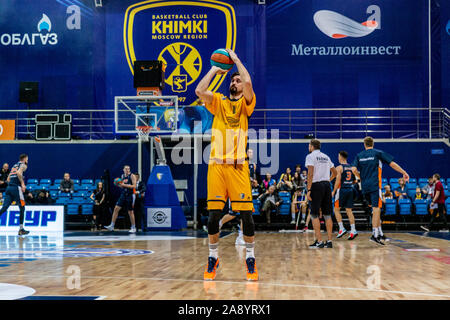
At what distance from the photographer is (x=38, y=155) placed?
57.6 ft

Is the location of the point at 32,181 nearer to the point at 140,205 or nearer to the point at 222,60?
the point at 140,205

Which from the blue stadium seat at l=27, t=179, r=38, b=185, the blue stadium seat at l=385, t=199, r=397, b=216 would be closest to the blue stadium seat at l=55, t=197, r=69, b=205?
the blue stadium seat at l=27, t=179, r=38, b=185

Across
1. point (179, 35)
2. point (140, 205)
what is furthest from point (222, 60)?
point (179, 35)

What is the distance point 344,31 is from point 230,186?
618 inches

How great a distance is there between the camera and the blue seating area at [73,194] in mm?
15750

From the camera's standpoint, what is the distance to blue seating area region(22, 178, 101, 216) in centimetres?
1575

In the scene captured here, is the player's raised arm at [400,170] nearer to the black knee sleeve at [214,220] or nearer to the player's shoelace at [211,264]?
the black knee sleeve at [214,220]

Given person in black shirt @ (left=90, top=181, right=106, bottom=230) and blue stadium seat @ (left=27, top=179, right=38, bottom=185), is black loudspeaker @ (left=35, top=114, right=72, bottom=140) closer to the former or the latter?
blue stadium seat @ (left=27, top=179, right=38, bottom=185)

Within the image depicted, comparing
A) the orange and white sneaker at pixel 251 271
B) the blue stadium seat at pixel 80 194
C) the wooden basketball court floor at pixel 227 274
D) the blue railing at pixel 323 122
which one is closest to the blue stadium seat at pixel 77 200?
the blue stadium seat at pixel 80 194

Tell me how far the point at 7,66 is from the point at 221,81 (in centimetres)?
837

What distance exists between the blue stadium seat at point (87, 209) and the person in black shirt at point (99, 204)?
0.39m

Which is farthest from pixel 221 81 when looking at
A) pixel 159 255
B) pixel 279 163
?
pixel 159 255

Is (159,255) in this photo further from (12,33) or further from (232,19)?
(12,33)

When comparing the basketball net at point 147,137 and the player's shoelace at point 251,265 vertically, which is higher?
the basketball net at point 147,137
